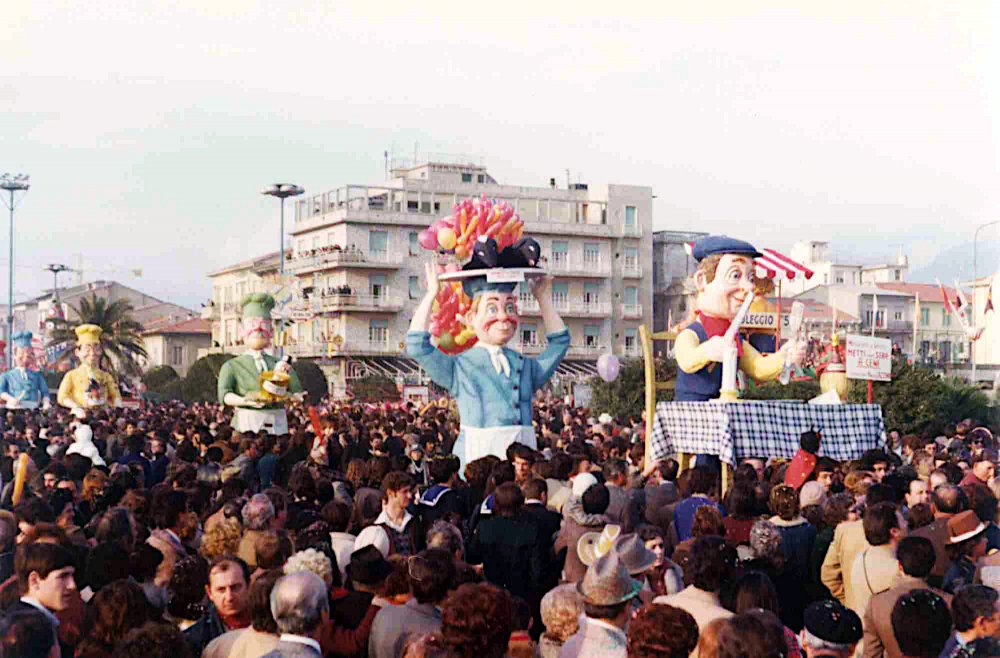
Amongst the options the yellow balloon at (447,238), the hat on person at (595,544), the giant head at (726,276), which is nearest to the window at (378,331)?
the yellow balloon at (447,238)

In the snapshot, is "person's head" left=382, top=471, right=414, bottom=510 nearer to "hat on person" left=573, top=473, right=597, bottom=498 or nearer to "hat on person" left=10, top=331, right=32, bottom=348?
"hat on person" left=573, top=473, right=597, bottom=498

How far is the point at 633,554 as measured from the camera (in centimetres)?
618

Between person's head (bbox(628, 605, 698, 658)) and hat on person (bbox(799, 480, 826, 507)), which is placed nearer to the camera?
person's head (bbox(628, 605, 698, 658))

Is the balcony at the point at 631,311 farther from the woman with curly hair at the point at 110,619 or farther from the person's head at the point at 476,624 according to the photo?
the person's head at the point at 476,624

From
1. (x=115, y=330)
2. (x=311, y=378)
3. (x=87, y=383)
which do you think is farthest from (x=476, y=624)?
(x=115, y=330)

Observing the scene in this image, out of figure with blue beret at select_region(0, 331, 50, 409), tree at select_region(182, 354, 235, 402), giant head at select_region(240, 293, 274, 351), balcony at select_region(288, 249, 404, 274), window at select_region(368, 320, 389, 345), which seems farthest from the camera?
window at select_region(368, 320, 389, 345)

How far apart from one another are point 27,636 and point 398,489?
3.06m

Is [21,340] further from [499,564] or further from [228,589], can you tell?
[228,589]

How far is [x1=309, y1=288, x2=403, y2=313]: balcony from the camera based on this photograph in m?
59.9

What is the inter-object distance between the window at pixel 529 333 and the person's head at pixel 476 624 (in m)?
55.5

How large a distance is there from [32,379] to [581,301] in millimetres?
45676

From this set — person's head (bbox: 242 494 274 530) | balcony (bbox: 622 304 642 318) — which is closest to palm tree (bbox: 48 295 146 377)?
balcony (bbox: 622 304 642 318)

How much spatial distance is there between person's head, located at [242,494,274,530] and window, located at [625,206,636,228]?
59.4 meters

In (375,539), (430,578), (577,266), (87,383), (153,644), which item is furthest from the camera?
(577,266)
